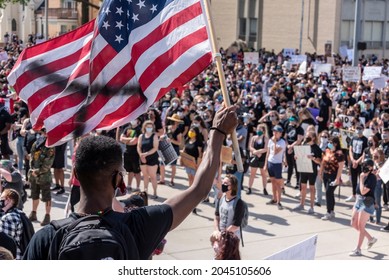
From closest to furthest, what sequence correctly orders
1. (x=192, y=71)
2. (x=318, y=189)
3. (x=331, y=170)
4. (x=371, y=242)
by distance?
(x=192, y=71), (x=371, y=242), (x=331, y=170), (x=318, y=189)

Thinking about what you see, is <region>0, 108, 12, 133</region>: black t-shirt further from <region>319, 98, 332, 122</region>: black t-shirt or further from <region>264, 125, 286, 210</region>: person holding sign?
<region>319, 98, 332, 122</region>: black t-shirt

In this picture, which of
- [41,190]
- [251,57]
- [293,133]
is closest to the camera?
[41,190]

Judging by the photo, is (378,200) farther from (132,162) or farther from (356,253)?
(132,162)

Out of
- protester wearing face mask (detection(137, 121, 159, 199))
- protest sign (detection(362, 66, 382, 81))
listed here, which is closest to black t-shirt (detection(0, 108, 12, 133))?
protester wearing face mask (detection(137, 121, 159, 199))

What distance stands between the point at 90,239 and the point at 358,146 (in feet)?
40.3

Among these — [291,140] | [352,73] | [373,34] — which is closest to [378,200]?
[291,140]

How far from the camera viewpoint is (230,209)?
9.28 metres

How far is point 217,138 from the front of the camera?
347cm

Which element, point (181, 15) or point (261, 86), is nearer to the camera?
point (181, 15)

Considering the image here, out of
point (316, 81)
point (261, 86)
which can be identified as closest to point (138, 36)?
point (261, 86)

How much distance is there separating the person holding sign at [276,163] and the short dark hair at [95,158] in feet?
34.6

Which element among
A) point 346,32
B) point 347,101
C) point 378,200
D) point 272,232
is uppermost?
point 346,32
